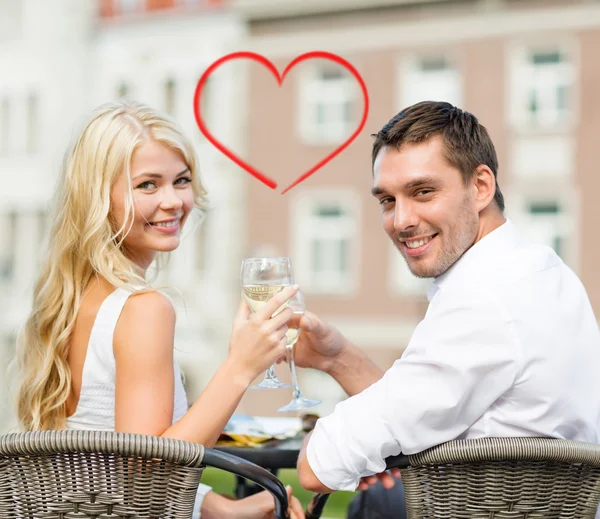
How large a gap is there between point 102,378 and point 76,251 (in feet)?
1.14

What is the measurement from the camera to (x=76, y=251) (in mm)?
2246

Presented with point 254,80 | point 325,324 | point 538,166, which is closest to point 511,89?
point 538,166

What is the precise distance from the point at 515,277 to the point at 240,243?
1637 centimetres

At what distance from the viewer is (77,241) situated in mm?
2244

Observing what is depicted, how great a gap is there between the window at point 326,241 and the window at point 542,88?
3.47 metres

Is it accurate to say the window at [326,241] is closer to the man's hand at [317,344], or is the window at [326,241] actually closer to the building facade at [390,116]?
the building facade at [390,116]

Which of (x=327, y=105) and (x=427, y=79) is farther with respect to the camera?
(x=327, y=105)

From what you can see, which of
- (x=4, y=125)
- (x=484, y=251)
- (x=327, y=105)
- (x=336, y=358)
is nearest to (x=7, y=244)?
(x=4, y=125)

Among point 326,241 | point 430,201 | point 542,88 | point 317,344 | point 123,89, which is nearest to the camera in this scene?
point 430,201

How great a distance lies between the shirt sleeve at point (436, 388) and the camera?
1729 mm

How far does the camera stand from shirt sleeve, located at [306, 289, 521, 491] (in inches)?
68.1

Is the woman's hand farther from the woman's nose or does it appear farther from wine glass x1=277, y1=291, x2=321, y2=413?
the woman's nose

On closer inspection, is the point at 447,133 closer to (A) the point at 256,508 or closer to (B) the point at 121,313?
(B) the point at 121,313

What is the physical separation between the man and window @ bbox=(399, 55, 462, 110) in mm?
14591
